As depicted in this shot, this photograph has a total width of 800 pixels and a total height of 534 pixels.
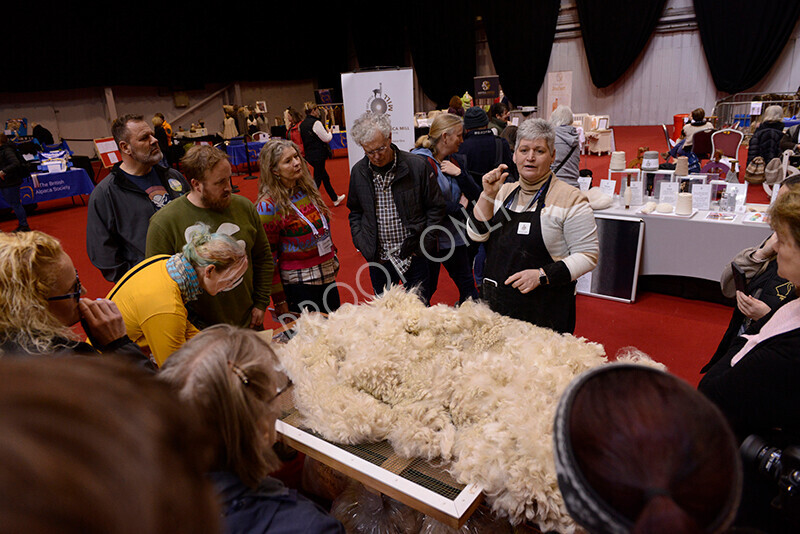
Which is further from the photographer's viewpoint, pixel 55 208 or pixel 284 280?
pixel 55 208

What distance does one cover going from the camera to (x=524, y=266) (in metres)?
2.36

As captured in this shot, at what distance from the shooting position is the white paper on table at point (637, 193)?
14.0ft

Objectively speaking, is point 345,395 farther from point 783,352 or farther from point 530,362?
point 783,352

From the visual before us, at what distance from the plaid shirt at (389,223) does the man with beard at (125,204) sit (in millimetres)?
1255

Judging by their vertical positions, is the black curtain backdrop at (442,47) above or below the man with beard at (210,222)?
above

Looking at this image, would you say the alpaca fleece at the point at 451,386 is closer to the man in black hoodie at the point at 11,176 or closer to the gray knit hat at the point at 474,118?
the gray knit hat at the point at 474,118

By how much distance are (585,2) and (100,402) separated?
1733 centimetres

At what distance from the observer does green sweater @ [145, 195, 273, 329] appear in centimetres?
223

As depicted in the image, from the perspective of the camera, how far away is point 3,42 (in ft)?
37.5

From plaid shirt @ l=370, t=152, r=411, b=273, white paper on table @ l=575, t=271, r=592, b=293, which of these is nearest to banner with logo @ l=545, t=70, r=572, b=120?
white paper on table @ l=575, t=271, r=592, b=293

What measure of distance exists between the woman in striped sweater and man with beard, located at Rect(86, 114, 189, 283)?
623 millimetres

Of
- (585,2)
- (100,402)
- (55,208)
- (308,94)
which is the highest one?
(585,2)

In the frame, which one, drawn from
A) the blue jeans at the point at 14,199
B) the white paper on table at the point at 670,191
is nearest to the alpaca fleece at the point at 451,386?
the white paper on table at the point at 670,191

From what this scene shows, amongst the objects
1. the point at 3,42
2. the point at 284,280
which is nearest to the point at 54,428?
the point at 284,280
